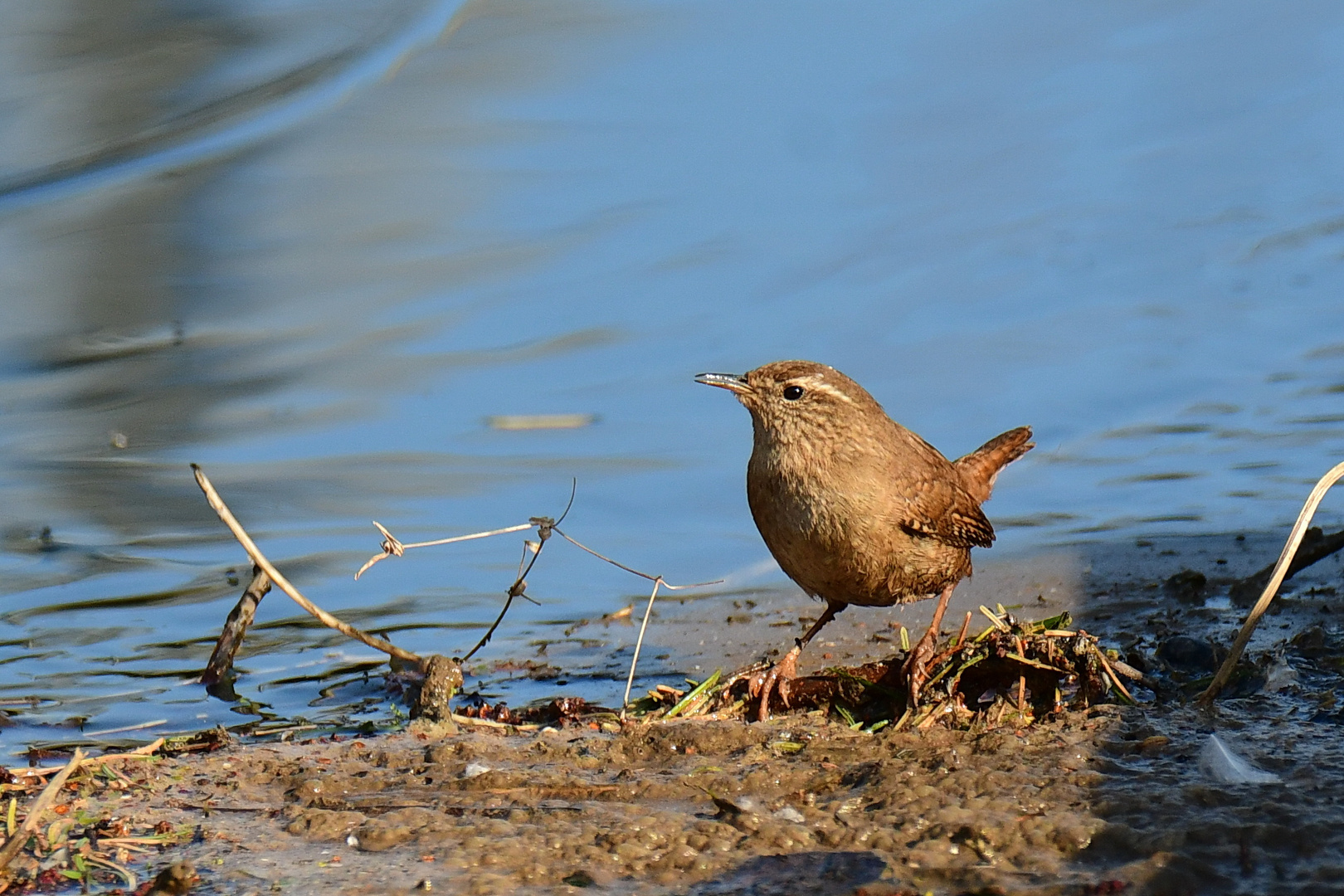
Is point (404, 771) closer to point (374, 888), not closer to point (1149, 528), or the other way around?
point (374, 888)

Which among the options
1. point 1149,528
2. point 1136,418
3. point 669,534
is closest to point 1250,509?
point 1149,528

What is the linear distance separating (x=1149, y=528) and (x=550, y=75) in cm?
762

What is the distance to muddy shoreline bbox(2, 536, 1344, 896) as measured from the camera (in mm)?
3408

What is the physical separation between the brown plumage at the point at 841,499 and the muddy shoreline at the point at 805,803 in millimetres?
585

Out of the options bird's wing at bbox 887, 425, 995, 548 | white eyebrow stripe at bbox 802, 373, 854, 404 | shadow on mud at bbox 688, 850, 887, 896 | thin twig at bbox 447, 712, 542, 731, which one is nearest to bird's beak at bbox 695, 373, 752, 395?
white eyebrow stripe at bbox 802, 373, 854, 404

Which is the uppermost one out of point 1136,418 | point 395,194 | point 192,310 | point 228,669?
point 395,194

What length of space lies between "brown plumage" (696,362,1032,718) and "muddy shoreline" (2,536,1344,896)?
23.0 inches

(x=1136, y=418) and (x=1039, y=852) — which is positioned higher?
(x=1136, y=418)

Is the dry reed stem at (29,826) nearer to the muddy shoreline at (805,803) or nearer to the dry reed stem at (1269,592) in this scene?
the muddy shoreline at (805,803)

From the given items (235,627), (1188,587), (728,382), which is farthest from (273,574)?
(1188,587)

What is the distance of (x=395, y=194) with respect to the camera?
11.6 m

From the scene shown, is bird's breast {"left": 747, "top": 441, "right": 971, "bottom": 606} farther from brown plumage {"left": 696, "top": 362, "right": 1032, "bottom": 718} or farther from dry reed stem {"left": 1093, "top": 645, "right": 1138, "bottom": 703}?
dry reed stem {"left": 1093, "top": 645, "right": 1138, "bottom": 703}

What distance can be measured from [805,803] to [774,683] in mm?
1041

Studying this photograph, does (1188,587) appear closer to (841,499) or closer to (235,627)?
(841,499)
